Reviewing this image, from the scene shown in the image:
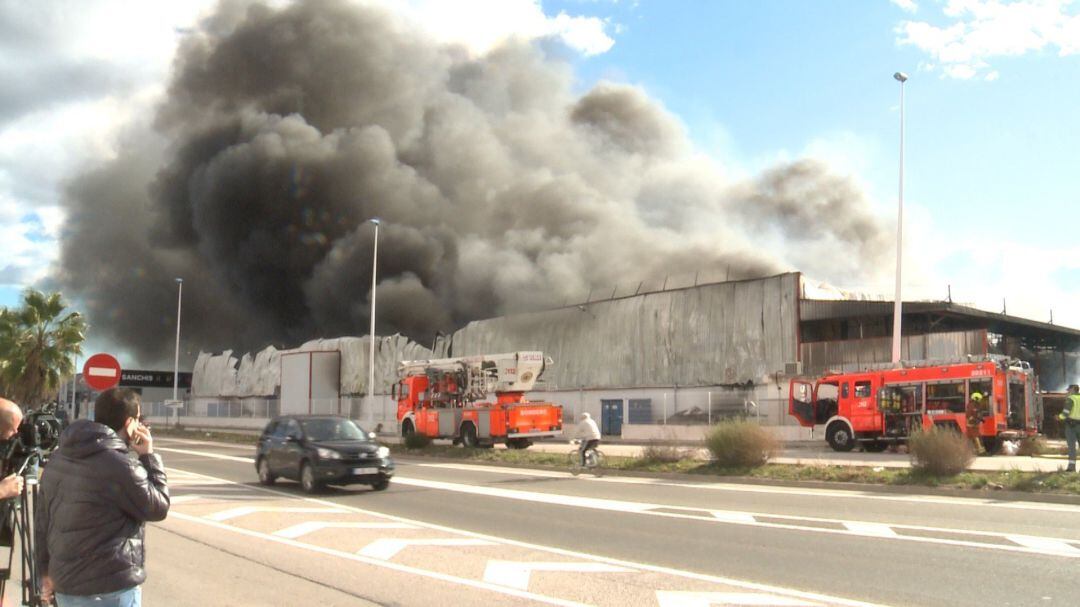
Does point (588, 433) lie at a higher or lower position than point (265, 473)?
higher

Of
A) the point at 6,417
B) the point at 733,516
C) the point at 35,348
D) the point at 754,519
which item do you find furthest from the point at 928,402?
the point at 35,348

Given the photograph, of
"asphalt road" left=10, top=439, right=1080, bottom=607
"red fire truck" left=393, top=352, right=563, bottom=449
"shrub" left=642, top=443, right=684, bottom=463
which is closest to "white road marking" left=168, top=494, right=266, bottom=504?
"asphalt road" left=10, top=439, right=1080, bottom=607

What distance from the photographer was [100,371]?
9.45 m

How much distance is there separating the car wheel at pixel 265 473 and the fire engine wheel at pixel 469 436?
8976 millimetres

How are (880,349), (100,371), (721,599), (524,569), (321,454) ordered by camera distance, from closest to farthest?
1. (721,599)
2. (524,569)
3. (100,371)
4. (321,454)
5. (880,349)

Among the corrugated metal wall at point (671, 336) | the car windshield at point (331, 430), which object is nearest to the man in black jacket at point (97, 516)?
the car windshield at point (331, 430)

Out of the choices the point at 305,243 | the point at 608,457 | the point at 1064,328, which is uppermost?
the point at 305,243

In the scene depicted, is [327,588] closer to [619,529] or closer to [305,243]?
[619,529]

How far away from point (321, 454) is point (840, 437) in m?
13.8

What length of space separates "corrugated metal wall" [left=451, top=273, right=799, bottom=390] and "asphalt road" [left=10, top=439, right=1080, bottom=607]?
617 inches

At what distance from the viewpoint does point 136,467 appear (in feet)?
10.6

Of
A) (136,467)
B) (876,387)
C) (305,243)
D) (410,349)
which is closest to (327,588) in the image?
(136,467)

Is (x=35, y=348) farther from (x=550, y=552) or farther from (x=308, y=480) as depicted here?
(x=550, y=552)

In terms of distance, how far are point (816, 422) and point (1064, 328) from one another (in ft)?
61.2
